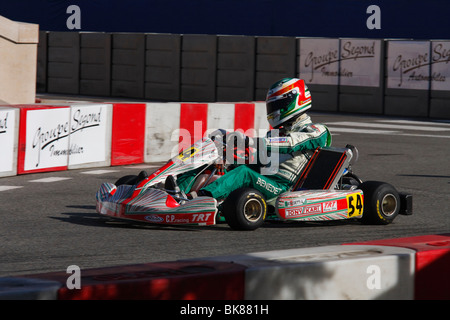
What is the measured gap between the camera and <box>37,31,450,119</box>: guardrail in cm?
2177

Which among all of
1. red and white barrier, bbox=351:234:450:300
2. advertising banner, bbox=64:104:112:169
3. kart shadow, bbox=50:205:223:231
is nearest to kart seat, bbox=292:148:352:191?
kart shadow, bbox=50:205:223:231

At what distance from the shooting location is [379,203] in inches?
316

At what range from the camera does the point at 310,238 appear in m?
7.38

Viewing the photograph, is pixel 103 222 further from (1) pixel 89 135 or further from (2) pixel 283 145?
(1) pixel 89 135

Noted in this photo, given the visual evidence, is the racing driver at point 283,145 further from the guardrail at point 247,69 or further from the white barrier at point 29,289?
the guardrail at point 247,69

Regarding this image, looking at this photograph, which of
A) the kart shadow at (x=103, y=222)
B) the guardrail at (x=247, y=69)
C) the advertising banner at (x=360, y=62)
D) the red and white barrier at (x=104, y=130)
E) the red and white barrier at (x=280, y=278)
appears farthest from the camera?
the advertising banner at (x=360, y=62)

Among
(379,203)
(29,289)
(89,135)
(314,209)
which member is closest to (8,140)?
(89,135)

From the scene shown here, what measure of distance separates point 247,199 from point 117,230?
1.11 m

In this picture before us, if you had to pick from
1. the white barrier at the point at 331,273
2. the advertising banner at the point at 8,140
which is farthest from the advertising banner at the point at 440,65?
the white barrier at the point at 331,273

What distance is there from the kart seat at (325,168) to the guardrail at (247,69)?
13.9 m

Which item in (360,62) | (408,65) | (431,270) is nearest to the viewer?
(431,270)

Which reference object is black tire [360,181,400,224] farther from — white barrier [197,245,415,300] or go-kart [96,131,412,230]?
white barrier [197,245,415,300]

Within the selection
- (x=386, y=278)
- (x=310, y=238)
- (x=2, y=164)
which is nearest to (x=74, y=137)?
(x=2, y=164)

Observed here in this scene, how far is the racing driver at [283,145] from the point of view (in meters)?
7.91
